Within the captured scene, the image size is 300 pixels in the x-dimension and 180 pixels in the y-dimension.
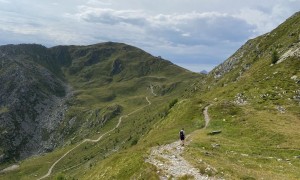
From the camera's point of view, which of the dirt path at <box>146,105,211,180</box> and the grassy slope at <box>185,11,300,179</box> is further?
the grassy slope at <box>185,11,300,179</box>

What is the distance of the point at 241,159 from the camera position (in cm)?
4447

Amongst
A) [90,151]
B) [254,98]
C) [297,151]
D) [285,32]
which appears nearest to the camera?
[297,151]

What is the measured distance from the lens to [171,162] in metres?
43.5

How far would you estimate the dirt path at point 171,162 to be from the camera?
37.6 metres

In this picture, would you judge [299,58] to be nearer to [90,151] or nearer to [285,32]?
[285,32]

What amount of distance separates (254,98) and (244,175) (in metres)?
49.0

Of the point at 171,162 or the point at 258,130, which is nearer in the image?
the point at 171,162

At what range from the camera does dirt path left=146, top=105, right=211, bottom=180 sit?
37.6m

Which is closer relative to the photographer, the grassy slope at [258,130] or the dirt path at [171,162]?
the dirt path at [171,162]

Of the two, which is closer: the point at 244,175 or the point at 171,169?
the point at 244,175

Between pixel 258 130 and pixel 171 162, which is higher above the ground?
pixel 258 130

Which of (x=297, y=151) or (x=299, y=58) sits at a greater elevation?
(x=299, y=58)

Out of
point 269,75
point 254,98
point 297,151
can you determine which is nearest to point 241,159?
point 297,151

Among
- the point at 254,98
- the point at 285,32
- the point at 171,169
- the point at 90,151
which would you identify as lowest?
the point at 90,151
